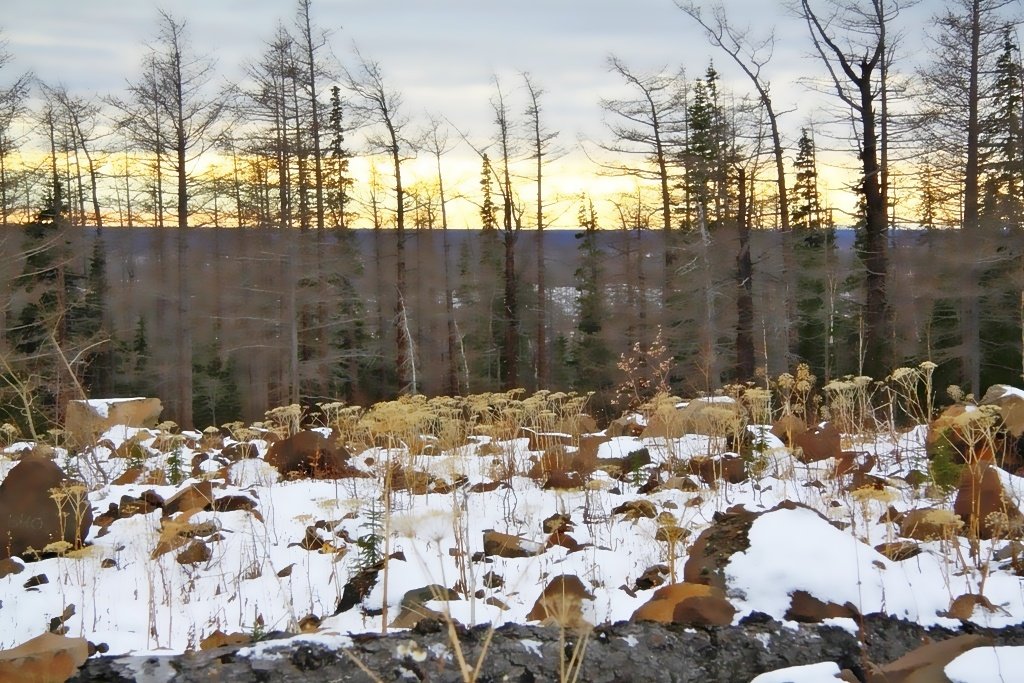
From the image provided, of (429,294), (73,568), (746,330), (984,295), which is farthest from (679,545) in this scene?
(429,294)

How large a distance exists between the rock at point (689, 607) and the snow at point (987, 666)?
28.4 inches

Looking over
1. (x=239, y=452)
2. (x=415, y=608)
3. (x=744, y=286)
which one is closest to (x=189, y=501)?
(x=239, y=452)

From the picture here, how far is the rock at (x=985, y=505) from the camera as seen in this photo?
384 centimetres

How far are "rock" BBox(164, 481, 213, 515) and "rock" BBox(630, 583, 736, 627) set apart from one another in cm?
330

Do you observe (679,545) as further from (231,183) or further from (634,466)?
(231,183)

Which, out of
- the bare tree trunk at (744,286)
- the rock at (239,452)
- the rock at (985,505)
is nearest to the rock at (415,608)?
the rock at (985,505)

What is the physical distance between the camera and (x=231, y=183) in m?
23.5

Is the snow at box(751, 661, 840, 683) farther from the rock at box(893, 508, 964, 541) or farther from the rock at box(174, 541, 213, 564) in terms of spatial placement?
the rock at box(174, 541, 213, 564)

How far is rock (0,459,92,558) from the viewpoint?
4410 millimetres

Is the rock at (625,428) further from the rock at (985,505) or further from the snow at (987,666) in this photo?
the snow at (987,666)

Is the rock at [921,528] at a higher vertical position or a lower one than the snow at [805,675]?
lower

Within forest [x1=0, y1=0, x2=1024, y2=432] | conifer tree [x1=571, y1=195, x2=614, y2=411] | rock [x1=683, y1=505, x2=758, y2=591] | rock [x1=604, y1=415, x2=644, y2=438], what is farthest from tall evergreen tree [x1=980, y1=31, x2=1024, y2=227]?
rock [x1=683, y1=505, x2=758, y2=591]

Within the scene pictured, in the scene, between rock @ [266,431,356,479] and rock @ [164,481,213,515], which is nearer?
rock @ [164,481,213,515]

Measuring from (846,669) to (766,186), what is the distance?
20.8 meters
